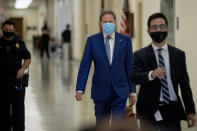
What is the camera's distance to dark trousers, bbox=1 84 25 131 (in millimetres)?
6977

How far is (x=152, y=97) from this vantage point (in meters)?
3.99

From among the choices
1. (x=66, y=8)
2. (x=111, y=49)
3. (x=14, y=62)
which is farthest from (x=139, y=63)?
(x=66, y=8)

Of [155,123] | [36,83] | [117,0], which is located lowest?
[36,83]

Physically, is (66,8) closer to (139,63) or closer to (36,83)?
(36,83)

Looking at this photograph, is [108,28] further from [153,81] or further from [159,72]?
[159,72]

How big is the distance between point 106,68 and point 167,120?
148 cm

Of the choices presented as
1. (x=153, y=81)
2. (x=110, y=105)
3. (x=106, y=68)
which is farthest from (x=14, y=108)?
(x=153, y=81)

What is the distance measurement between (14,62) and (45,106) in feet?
13.3

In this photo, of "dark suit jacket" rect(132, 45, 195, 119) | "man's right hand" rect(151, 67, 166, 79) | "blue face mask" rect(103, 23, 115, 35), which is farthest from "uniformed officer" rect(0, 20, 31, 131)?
"man's right hand" rect(151, 67, 166, 79)

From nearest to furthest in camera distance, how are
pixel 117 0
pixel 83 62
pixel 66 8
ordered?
pixel 83 62, pixel 117 0, pixel 66 8

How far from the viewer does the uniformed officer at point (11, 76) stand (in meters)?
6.93

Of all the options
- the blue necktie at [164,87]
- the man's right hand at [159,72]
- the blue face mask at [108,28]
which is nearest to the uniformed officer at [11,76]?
the blue face mask at [108,28]

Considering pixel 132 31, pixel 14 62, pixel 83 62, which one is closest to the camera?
pixel 83 62

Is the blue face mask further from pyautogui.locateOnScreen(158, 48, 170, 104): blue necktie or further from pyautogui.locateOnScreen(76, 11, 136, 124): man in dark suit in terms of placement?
pyautogui.locateOnScreen(158, 48, 170, 104): blue necktie
